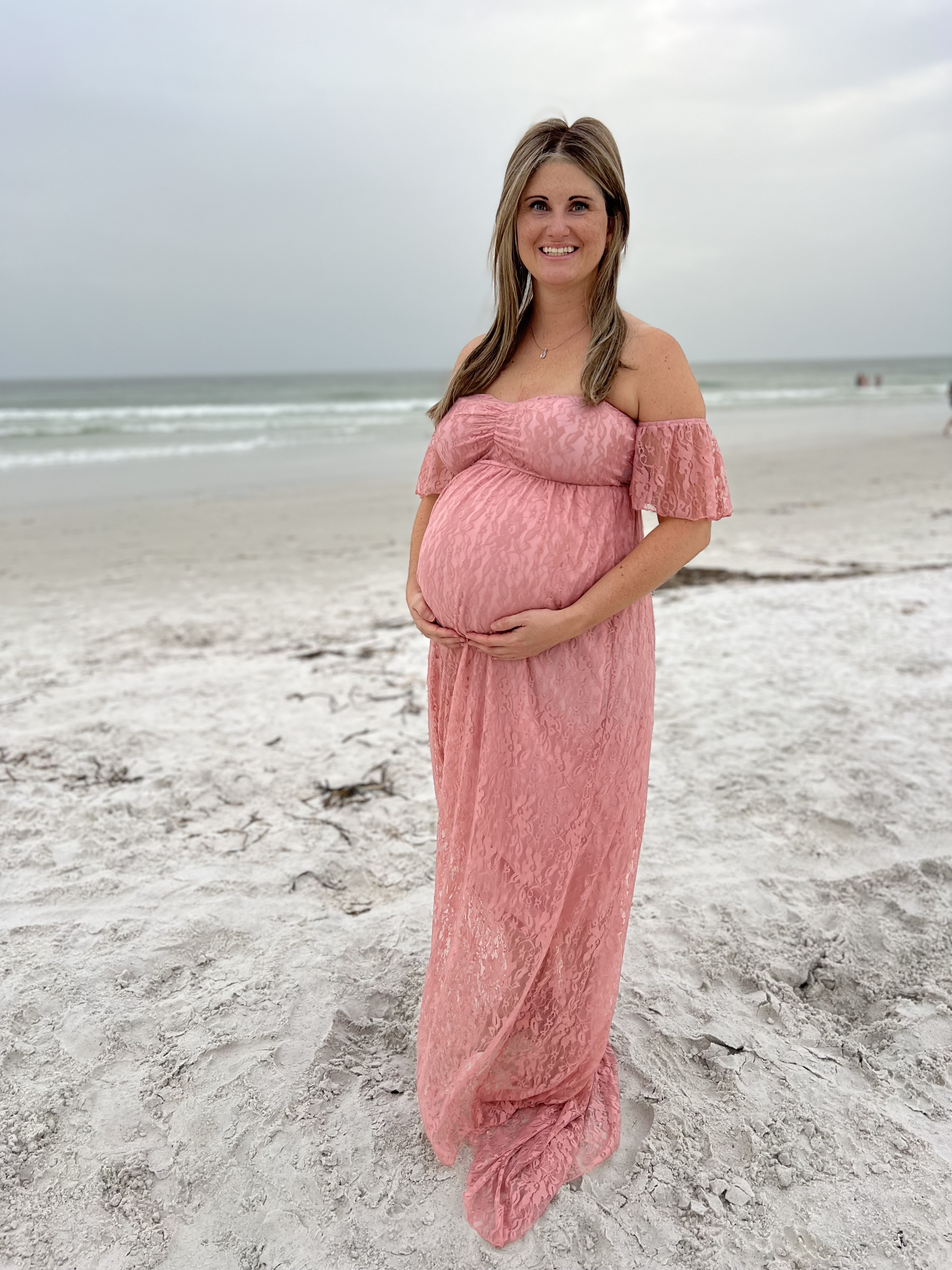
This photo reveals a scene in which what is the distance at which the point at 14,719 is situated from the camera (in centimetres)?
399

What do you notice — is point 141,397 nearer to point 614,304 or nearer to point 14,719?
point 14,719

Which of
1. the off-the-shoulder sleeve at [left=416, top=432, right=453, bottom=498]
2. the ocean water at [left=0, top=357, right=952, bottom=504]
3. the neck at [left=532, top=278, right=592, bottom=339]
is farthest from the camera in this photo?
the ocean water at [left=0, top=357, right=952, bottom=504]

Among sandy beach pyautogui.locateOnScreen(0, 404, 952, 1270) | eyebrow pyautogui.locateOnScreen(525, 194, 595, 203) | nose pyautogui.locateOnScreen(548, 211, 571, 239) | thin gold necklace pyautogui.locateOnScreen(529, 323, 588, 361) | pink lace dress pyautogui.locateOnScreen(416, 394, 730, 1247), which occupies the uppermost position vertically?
eyebrow pyautogui.locateOnScreen(525, 194, 595, 203)

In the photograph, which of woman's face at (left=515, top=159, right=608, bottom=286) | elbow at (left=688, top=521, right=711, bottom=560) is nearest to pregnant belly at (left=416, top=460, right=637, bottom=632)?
elbow at (left=688, top=521, right=711, bottom=560)

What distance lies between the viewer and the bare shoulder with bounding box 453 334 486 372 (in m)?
1.79

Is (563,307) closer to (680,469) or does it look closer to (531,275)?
(531,275)

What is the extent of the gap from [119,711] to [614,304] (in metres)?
3.32

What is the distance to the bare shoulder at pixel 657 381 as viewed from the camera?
154cm

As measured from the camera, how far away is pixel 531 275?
1.71m

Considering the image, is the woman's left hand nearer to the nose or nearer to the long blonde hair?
the long blonde hair

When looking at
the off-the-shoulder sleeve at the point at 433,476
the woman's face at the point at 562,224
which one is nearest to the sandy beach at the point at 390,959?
the off-the-shoulder sleeve at the point at 433,476

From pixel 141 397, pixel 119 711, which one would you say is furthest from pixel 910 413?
pixel 141 397

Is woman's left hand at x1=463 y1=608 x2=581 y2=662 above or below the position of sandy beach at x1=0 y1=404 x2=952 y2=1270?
above

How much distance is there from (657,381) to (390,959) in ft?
5.88
